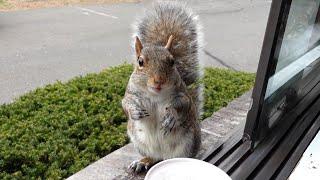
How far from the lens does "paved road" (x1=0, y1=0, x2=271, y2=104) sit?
3.16 meters

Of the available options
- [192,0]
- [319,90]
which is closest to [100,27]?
[192,0]

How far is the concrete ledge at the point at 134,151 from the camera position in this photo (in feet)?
4.21

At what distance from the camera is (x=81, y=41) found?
3947 millimetres

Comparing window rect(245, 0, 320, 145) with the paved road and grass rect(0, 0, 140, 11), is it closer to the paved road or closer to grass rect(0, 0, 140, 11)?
the paved road

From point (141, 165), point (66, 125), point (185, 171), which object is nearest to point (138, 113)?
point (141, 165)

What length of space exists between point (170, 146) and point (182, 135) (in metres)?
0.05

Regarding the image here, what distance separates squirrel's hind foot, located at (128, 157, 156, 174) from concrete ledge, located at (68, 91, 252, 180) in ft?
0.07

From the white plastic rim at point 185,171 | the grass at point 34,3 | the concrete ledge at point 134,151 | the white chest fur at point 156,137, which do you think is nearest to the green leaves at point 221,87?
the concrete ledge at point 134,151

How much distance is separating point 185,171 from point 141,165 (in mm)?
579

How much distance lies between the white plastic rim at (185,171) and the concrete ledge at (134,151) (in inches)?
20.0

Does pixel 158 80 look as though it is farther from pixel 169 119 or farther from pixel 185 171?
pixel 185 171

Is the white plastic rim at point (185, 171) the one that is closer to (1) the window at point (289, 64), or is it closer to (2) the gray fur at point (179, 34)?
(1) the window at point (289, 64)

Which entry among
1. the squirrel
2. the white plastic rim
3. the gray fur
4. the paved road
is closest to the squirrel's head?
the squirrel

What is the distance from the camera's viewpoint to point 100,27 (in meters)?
4.43
